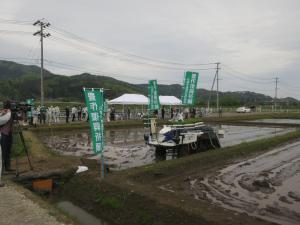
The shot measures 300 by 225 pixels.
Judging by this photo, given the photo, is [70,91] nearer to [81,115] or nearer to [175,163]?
[81,115]

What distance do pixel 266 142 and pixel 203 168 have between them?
6.74 meters

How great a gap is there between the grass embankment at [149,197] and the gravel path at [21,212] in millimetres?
1400

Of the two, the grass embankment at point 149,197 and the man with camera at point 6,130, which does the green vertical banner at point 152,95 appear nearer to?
the grass embankment at point 149,197

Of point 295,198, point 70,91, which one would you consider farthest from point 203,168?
point 70,91

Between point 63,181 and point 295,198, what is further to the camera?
point 63,181

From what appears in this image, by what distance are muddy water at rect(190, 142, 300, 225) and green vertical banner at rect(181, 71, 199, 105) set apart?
665 cm

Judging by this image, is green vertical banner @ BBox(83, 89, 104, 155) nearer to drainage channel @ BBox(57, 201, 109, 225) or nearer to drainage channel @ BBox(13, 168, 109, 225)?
drainage channel @ BBox(13, 168, 109, 225)

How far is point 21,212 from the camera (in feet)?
19.8

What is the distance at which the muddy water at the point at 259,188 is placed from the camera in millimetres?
6941

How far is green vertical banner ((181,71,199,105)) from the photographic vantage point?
1855cm

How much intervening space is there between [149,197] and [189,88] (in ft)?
39.9

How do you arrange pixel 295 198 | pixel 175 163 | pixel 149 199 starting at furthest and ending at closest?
pixel 175 163, pixel 295 198, pixel 149 199

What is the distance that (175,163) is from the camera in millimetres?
11016

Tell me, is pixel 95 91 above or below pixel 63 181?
above
